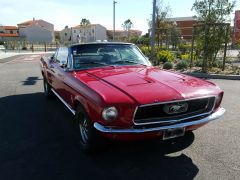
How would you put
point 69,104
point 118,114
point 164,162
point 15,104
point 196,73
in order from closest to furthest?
point 118,114 < point 164,162 < point 69,104 < point 15,104 < point 196,73

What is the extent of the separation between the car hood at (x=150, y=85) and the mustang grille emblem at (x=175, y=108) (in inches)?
4.5

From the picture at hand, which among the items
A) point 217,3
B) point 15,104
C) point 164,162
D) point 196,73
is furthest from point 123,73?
point 217,3

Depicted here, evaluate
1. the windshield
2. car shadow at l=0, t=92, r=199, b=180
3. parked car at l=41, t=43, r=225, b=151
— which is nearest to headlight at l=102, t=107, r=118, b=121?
parked car at l=41, t=43, r=225, b=151

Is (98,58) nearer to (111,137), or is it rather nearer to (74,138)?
(74,138)

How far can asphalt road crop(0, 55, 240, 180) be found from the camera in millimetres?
3260

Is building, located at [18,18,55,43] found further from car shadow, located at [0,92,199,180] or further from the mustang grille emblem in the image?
the mustang grille emblem

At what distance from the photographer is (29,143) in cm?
419

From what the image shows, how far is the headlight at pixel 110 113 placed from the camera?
310 centimetres

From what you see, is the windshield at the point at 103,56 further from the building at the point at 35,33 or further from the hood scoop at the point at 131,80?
the building at the point at 35,33

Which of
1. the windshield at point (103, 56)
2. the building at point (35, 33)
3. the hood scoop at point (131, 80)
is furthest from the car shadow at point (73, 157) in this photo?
the building at point (35, 33)

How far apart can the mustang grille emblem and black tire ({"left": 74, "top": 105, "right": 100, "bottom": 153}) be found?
979 mm

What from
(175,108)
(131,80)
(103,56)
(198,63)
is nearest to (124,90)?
(131,80)

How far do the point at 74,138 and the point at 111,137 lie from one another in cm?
135

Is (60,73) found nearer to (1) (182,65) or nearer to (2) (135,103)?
(2) (135,103)
